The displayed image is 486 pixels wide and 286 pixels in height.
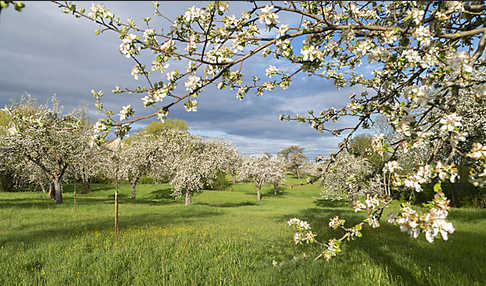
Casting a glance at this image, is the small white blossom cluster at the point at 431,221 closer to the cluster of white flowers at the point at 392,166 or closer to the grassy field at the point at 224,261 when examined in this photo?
the cluster of white flowers at the point at 392,166

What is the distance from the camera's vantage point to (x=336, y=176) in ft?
79.5

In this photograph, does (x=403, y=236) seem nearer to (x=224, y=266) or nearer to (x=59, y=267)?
(x=224, y=266)

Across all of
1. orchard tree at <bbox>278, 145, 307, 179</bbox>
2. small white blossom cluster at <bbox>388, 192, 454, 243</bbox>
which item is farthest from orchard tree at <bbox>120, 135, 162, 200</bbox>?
orchard tree at <bbox>278, 145, 307, 179</bbox>

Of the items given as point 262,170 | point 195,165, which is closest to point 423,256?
point 195,165

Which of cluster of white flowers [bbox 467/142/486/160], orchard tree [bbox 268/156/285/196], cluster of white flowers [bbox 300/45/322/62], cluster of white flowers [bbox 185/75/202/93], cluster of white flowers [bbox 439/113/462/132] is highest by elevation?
cluster of white flowers [bbox 300/45/322/62]

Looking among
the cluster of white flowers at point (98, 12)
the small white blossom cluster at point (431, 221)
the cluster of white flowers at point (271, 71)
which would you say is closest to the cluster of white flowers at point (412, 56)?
the small white blossom cluster at point (431, 221)

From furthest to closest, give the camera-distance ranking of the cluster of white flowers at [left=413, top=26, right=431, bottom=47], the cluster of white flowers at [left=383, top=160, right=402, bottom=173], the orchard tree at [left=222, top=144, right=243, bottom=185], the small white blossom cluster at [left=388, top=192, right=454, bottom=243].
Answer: the orchard tree at [left=222, top=144, right=243, bottom=185] → the cluster of white flowers at [left=413, top=26, right=431, bottom=47] → the cluster of white flowers at [left=383, top=160, right=402, bottom=173] → the small white blossom cluster at [left=388, top=192, right=454, bottom=243]

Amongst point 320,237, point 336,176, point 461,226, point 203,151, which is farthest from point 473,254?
point 203,151

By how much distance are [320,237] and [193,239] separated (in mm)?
4223

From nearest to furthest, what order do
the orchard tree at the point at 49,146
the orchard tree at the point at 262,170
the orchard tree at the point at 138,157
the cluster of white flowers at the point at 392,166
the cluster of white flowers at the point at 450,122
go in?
the cluster of white flowers at the point at 450,122, the cluster of white flowers at the point at 392,166, the orchard tree at the point at 49,146, the orchard tree at the point at 138,157, the orchard tree at the point at 262,170

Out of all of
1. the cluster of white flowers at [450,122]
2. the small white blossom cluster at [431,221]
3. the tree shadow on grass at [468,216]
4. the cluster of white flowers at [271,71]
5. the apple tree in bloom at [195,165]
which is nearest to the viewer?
the small white blossom cluster at [431,221]

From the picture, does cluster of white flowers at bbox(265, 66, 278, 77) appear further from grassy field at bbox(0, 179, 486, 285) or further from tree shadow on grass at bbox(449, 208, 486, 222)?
tree shadow on grass at bbox(449, 208, 486, 222)

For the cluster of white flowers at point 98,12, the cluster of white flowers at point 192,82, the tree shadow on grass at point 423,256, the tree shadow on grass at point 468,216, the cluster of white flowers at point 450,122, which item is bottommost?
the tree shadow on grass at point 468,216

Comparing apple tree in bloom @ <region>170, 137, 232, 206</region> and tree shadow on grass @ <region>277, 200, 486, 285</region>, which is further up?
apple tree in bloom @ <region>170, 137, 232, 206</region>
